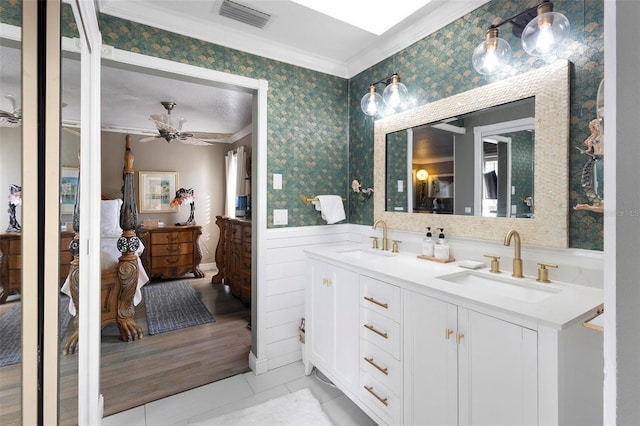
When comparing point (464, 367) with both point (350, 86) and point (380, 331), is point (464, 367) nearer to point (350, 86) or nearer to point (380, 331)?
point (380, 331)

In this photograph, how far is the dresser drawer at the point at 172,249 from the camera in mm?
5121

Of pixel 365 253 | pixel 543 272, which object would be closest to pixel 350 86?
pixel 365 253

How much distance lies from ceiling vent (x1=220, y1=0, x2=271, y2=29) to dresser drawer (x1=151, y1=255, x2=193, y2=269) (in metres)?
4.17

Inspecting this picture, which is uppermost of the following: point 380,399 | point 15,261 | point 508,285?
point 15,261

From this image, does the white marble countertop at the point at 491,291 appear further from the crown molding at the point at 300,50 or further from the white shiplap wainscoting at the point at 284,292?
the crown molding at the point at 300,50

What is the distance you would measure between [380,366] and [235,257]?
9.75ft

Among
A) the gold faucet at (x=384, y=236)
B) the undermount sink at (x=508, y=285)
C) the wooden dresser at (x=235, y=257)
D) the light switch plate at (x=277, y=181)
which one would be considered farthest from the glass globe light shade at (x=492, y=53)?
the wooden dresser at (x=235, y=257)

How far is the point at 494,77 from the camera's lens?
1.73 metres

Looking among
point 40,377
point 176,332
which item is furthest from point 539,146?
point 176,332

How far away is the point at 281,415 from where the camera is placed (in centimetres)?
188

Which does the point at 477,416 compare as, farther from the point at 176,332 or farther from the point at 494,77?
the point at 176,332

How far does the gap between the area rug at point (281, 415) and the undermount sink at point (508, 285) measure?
3.72ft

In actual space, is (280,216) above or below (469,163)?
below

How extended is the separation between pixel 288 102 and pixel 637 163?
8.09 feet
